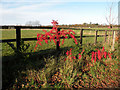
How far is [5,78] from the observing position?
3635 mm

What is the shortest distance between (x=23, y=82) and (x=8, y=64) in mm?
1257

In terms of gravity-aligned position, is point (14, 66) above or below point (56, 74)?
above

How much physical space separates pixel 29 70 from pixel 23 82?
1.67 ft

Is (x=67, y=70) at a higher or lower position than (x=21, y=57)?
lower

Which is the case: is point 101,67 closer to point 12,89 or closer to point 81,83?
point 81,83

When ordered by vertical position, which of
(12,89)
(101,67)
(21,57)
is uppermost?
(21,57)

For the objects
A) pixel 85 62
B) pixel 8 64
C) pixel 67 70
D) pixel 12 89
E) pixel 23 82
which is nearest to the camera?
pixel 12 89

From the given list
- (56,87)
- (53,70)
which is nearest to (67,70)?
(53,70)

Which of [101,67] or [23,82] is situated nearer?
[23,82]

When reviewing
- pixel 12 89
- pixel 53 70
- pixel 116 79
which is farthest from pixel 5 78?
pixel 116 79

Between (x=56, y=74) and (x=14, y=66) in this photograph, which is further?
(x=14, y=66)

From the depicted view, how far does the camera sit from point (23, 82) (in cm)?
354

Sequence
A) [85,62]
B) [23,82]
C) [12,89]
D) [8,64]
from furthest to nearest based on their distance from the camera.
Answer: [85,62] → [8,64] → [23,82] → [12,89]

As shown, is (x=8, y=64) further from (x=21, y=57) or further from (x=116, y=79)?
(x=116, y=79)
